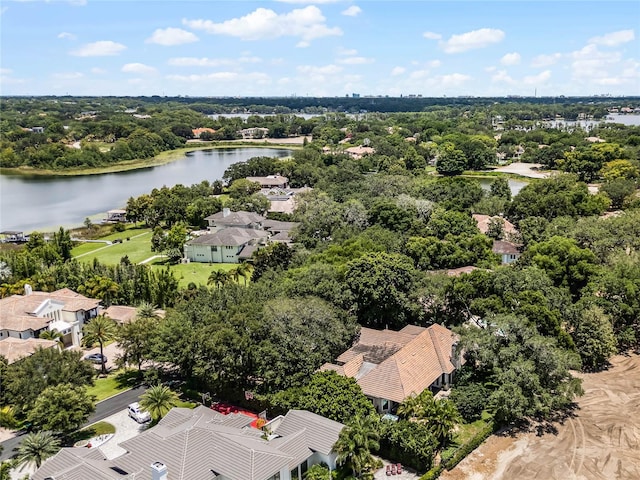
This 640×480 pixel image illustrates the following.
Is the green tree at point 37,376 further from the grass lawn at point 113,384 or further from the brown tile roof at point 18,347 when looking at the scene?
Result: the brown tile roof at point 18,347

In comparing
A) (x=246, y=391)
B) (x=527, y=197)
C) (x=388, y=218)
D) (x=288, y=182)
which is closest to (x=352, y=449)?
(x=246, y=391)

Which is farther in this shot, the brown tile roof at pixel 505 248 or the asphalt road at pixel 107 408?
the brown tile roof at pixel 505 248

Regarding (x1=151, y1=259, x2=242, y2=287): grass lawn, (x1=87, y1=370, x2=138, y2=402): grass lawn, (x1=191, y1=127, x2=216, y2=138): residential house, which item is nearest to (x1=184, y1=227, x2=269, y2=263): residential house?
(x1=151, y1=259, x2=242, y2=287): grass lawn


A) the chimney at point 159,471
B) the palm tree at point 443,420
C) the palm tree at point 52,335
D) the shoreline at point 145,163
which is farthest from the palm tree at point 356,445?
the shoreline at point 145,163

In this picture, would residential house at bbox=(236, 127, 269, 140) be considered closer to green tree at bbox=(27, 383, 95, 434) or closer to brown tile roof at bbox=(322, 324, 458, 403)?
brown tile roof at bbox=(322, 324, 458, 403)

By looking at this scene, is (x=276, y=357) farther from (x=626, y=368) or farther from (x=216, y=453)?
(x=626, y=368)

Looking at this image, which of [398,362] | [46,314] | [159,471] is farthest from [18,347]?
[398,362]

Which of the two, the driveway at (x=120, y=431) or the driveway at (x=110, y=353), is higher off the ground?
the driveway at (x=120, y=431)
